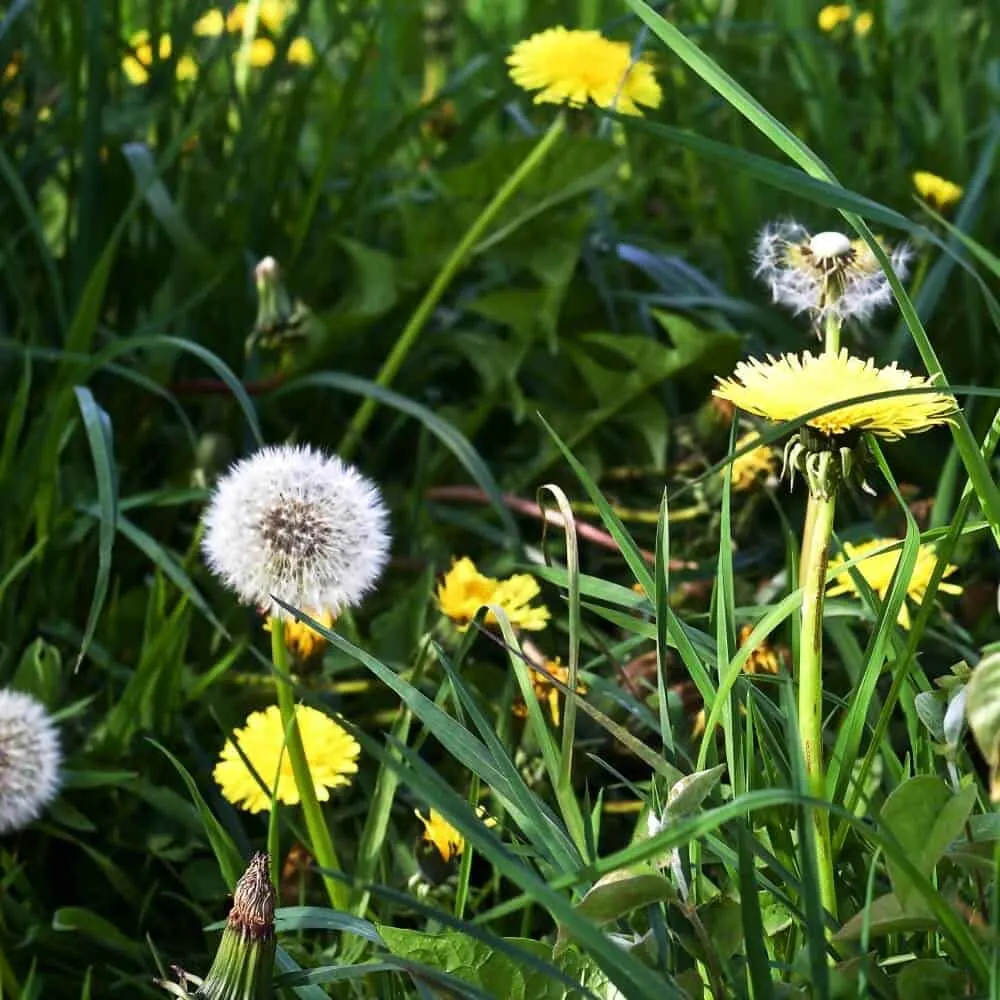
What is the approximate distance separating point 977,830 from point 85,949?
70 cm

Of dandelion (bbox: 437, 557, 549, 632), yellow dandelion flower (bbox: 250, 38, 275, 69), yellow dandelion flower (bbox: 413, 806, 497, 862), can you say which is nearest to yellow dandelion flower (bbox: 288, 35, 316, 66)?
yellow dandelion flower (bbox: 250, 38, 275, 69)

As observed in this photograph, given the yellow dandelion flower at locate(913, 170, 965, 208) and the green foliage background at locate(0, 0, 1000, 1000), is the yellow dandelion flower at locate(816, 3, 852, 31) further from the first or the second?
the yellow dandelion flower at locate(913, 170, 965, 208)

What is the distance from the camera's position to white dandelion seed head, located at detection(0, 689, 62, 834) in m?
1.10

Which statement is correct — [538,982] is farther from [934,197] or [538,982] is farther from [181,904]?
[934,197]

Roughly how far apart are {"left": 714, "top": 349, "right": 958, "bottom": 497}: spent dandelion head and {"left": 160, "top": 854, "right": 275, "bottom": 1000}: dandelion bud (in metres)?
0.36

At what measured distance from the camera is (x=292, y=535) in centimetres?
103

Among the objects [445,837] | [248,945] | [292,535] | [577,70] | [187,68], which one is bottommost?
[445,837]

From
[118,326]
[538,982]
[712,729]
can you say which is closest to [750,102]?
[712,729]

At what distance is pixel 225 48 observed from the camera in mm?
1894

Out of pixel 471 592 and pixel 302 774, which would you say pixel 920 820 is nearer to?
pixel 302 774

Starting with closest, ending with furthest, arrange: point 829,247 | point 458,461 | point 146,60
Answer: point 829,247 < point 458,461 < point 146,60

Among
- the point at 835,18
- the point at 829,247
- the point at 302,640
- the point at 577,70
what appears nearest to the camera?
the point at 829,247

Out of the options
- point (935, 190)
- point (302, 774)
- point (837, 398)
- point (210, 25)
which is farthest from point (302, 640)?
point (210, 25)

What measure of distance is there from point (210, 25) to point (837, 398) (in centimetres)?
213
